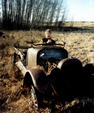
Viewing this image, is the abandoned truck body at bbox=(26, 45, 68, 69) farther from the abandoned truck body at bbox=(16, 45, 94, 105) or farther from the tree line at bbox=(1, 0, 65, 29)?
the tree line at bbox=(1, 0, 65, 29)

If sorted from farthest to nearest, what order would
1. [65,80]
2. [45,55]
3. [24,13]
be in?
[24,13] → [45,55] → [65,80]

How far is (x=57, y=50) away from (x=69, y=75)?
5.11 feet

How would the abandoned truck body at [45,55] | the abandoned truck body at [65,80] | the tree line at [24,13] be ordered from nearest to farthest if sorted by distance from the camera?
the abandoned truck body at [65,80]
the abandoned truck body at [45,55]
the tree line at [24,13]

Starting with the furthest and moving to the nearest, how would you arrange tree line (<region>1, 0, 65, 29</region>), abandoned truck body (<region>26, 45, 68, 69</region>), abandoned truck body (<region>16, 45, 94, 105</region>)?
tree line (<region>1, 0, 65, 29</region>) → abandoned truck body (<region>26, 45, 68, 69</region>) → abandoned truck body (<region>16, 45, 94, 105</region>)

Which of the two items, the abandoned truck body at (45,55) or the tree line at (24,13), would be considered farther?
the tree line at (24,13)

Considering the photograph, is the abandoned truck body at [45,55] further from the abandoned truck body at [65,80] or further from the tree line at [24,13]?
the tree line at [24,13]

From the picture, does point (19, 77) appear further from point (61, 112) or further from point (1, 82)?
point (61, 112)

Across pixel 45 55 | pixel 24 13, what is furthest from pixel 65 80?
pixel 24 13

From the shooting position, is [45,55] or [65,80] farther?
[45,55]

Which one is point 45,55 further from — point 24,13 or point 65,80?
point 24,13

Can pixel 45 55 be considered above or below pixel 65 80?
above

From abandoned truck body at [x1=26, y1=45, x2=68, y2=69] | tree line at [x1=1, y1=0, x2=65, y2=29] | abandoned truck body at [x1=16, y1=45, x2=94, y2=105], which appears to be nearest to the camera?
abandoned truck body at [x1=16, y1=45, x2=94, y2=105]

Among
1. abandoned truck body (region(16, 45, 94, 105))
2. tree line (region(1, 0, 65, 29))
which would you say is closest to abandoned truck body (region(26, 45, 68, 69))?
abandoned truck body (region(16, 45, 94, 105))

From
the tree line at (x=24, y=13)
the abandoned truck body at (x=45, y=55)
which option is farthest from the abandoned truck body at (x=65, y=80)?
the tree line at (x=24, y=13)
